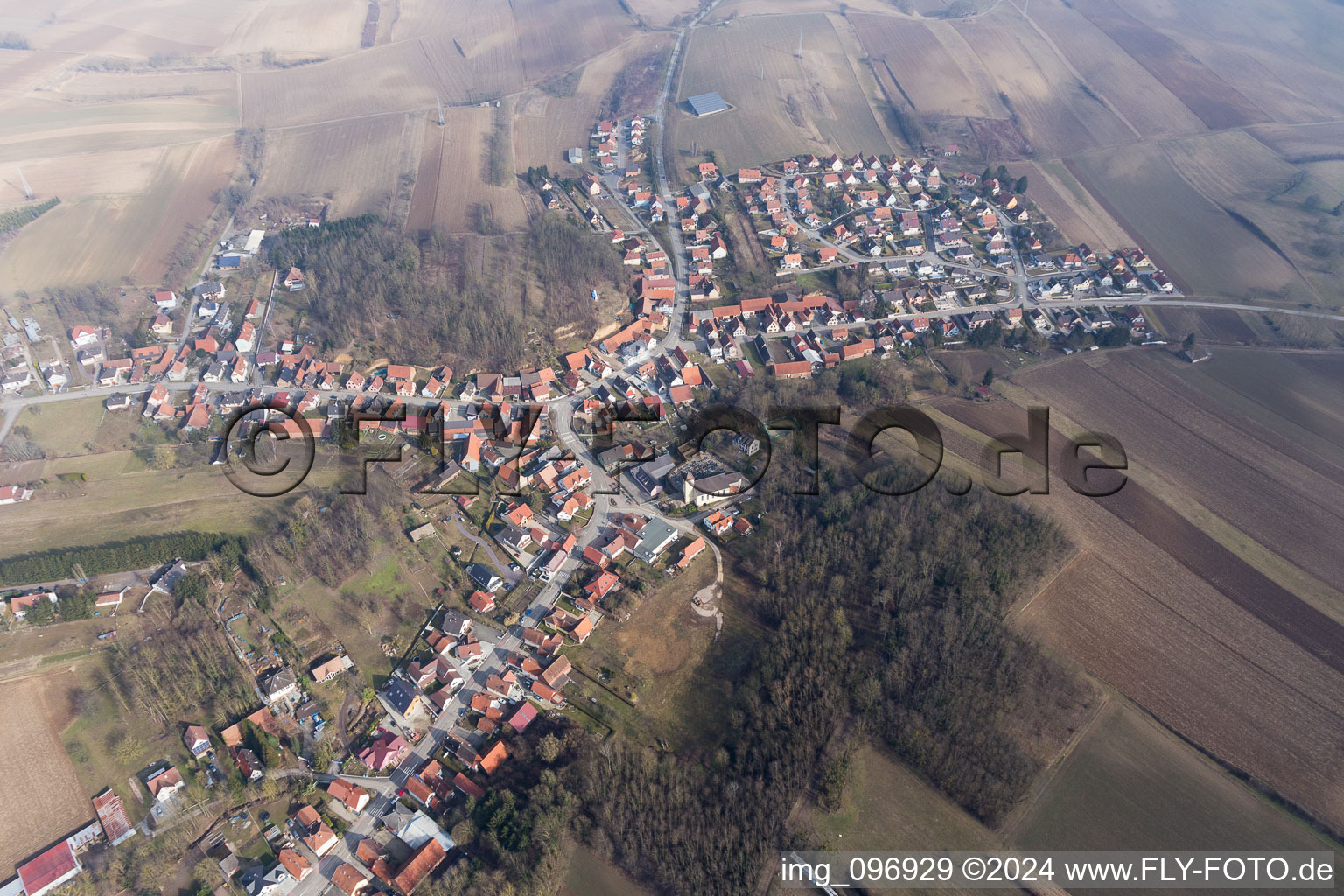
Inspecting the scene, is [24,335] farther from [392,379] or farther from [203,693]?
[203,693]

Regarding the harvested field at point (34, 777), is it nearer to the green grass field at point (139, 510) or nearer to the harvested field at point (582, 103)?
the green grass field at point (139, 510)

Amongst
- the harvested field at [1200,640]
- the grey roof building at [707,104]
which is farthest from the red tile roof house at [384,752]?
the grey roof building at [707,104]

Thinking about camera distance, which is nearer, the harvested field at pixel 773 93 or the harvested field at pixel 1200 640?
the harvested field at pixel 1200 640

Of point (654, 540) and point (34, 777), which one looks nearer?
point (34, 777)

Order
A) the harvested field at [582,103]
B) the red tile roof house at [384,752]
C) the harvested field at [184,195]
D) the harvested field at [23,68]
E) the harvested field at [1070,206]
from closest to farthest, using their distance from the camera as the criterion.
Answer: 1. the red tile roof house at [384,752]
2. the harvested field at [184,195]
3. the harvested field at [1070,206]
4. the harvested field at [582,103]
5. the harvested field at [23,68]

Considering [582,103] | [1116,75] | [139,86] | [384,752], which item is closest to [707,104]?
[582,103]

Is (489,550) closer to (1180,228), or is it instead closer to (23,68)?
(1180,228)
